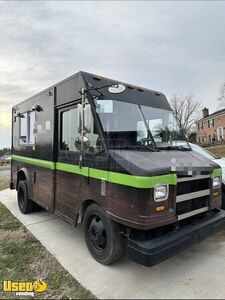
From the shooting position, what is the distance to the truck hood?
2842mm

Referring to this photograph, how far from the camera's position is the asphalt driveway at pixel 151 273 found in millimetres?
2896

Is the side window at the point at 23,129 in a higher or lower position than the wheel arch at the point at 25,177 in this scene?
higher

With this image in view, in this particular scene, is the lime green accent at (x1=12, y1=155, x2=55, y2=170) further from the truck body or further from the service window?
the service window

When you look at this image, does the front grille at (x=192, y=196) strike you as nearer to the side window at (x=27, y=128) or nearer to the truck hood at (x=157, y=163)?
the truck hood at (x=157, y=163)

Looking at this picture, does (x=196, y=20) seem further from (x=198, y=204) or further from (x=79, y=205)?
(x=79, y=205)

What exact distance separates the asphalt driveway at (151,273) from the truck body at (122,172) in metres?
0.25

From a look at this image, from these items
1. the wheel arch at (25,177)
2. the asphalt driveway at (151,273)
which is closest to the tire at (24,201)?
the wheel arch at (25,177)

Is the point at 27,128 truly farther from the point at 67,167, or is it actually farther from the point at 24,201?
the point at 67,167

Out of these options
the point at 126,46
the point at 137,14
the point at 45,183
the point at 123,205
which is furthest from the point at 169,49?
the point at 123,205

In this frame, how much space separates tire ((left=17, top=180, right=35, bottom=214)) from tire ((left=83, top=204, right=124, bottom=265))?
2.66 metres

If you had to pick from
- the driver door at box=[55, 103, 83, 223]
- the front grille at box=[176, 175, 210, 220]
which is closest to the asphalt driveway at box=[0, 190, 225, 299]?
the driver door at box=[55, 103, 83, 223]

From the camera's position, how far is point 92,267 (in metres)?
3.43

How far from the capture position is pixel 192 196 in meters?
3.26

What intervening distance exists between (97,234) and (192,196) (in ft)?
4.50
